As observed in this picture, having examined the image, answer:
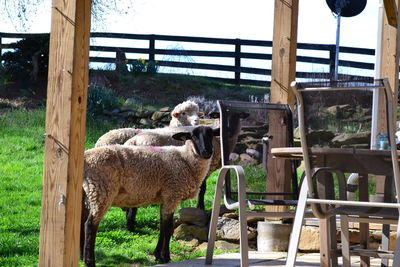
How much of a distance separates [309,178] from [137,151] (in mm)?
2686

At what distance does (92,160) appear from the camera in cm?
559

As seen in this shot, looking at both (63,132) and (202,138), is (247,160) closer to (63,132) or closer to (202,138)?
(202,138)

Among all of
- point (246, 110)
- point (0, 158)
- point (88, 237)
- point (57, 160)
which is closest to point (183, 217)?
point (88, 237)

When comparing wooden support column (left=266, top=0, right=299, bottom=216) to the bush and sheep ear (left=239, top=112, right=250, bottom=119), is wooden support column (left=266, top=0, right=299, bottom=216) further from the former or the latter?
the bush

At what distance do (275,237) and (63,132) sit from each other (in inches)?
101

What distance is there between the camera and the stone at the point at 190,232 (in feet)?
24.3

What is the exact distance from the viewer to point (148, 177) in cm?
597

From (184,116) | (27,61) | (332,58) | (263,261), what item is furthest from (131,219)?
(332,58)

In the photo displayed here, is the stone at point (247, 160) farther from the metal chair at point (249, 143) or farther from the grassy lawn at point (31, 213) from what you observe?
the grassy lawn at point (31, 213)

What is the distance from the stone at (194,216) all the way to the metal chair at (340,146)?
396cm

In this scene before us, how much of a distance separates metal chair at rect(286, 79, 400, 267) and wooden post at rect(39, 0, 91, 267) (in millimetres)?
1100

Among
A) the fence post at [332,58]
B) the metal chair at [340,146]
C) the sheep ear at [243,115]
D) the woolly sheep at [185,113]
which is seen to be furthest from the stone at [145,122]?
the metal chair at [340,146]

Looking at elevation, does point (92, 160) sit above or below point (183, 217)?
above

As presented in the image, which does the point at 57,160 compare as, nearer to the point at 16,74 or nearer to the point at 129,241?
the point at 129,241
